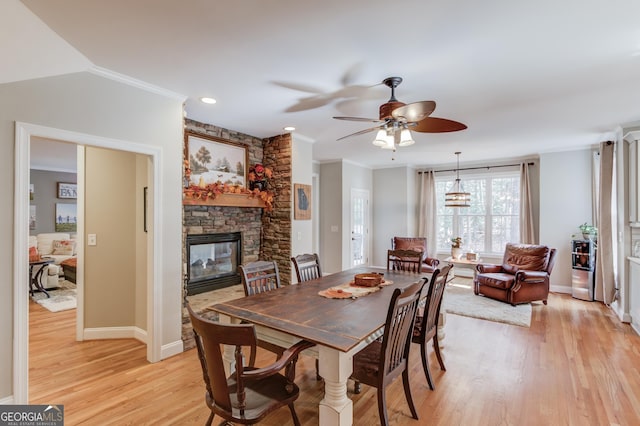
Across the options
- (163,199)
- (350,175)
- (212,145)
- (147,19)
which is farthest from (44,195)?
(147,19)

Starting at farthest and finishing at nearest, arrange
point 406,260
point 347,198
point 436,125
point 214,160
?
point 347,198 → point 214,160 → point 406,260 → point 436,125

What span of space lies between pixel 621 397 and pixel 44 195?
10425 millimetres

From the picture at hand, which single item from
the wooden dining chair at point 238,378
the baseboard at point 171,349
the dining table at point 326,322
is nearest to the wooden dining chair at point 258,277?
the dining table at point 326,322

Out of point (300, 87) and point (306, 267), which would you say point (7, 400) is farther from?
point (300, 87)

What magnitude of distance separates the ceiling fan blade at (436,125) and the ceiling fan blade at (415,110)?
0.41 m

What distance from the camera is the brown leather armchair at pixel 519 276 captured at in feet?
15.6

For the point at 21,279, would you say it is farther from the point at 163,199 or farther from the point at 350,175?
the point at 350,175

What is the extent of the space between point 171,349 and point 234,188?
199 centimetres

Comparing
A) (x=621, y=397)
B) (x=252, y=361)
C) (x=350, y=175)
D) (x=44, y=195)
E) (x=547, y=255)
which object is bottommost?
(x=621, y=397)

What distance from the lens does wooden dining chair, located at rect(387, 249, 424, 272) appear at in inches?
146

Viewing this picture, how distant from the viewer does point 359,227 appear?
24.1 feet

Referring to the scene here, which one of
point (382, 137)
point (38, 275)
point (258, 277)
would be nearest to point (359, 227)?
point (382, 137)

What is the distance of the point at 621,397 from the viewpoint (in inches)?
94.3

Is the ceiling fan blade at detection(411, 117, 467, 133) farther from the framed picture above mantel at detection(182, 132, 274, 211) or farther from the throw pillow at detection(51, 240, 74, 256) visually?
the throw pillow at detection(51, 240, 74, 256)
